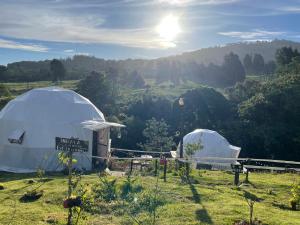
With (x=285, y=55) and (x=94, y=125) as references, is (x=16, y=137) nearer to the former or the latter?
(x=94, y=125)

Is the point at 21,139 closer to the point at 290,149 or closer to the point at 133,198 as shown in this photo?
the point at 133,198

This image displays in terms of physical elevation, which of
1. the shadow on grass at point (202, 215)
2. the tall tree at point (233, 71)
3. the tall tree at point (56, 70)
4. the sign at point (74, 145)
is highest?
the tall tree at point (233, 71)

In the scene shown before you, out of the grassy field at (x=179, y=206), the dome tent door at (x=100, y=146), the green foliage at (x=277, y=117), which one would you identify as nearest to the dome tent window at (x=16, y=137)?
the dome tent door at (x=100, y=146)

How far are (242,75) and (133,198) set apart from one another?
86.4 meters

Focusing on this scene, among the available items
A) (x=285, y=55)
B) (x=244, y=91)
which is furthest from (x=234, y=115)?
(x=285, y=55)

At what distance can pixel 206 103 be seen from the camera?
5834 cm

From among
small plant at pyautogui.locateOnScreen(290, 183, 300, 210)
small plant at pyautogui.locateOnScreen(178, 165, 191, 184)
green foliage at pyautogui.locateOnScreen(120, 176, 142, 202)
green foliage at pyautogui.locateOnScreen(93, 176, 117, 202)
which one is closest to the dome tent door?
small plant at pyautogui.locateOnScreen(178, 165, 191, 184)

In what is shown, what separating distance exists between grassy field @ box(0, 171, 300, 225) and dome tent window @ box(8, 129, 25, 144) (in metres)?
7.19

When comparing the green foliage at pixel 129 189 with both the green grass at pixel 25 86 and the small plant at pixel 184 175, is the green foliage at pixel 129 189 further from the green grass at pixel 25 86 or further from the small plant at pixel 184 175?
Result: the green grass at pixel 25 86

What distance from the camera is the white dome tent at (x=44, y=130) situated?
85.0 ft

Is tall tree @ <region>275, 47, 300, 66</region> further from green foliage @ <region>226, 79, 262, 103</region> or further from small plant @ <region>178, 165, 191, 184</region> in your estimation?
small plant @ <region>178, 165, 191, 184</region>

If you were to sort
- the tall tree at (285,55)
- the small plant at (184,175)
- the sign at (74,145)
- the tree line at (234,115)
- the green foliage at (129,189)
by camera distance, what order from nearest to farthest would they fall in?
the sign at (74,145) < the green foliage at (129,189) < the small plant at (184,175) < the tree line at (234,115) < the tall tree at (285,55)

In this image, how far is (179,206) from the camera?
13633 mm

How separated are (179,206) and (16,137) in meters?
15.4
